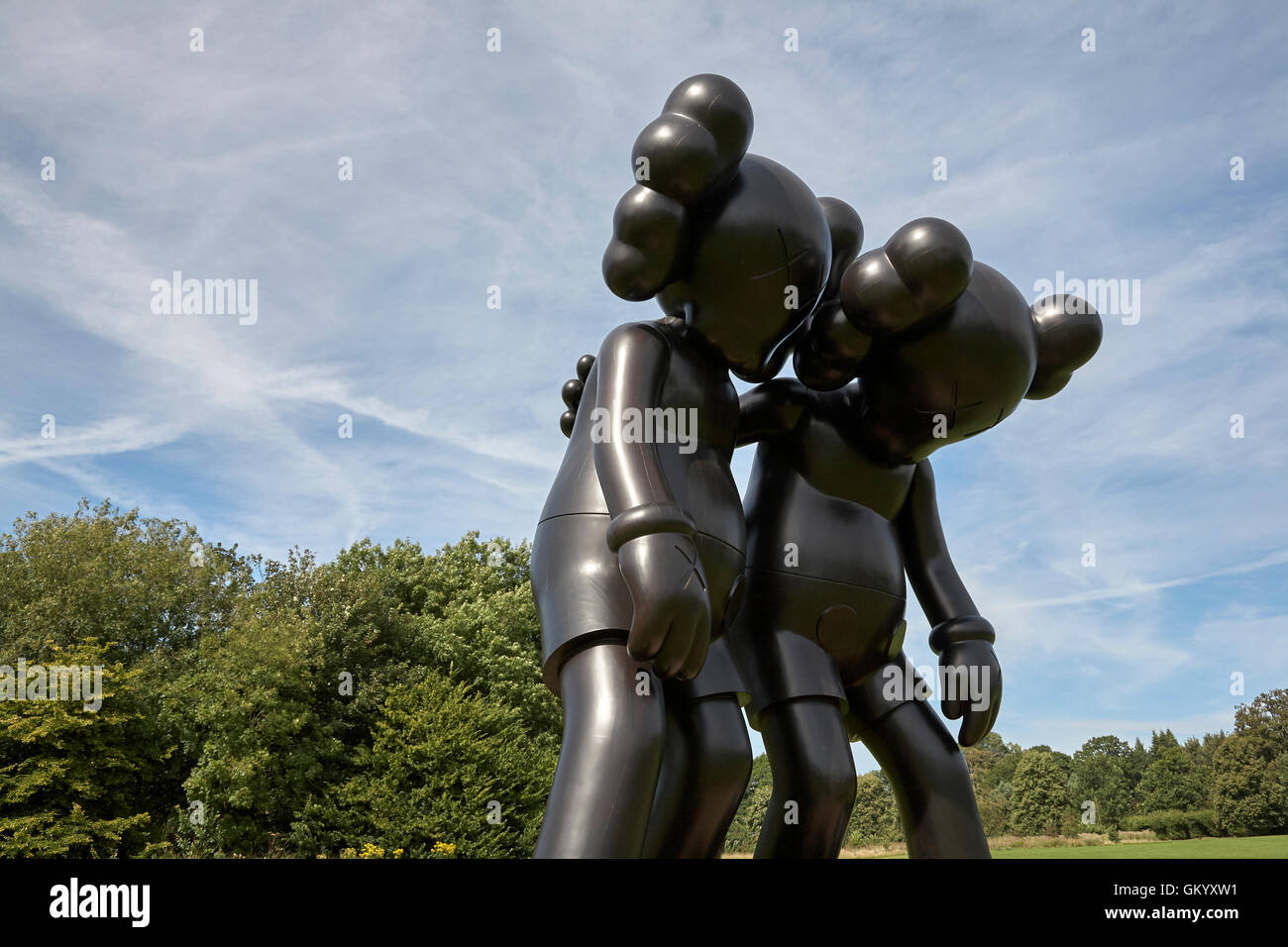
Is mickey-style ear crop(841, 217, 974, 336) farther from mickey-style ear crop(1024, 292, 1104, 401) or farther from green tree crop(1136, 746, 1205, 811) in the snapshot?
green tree crop(1136, 746, 1205, 811)

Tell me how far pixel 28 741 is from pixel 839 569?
2075 cm

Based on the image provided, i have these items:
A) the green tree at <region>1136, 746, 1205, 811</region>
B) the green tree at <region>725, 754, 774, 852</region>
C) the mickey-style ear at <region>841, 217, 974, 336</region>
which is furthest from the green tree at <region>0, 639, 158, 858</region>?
the green tree at <region>1136, 746, 1205, 811</region>

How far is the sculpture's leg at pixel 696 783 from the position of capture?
322 cm

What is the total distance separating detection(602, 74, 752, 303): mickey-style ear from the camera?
321cm

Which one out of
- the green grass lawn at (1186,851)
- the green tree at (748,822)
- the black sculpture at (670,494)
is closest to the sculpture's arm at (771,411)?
the black sculpture at (670,494)

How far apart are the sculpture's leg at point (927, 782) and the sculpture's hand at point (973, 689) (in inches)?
3.2

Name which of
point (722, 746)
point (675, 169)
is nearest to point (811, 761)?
point (722, 746)

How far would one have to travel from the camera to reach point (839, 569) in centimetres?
366

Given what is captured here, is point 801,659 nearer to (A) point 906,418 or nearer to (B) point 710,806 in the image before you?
(B) point 710,806

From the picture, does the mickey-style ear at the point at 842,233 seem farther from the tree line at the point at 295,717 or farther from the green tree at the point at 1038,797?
the green tree at the point at 1038,797

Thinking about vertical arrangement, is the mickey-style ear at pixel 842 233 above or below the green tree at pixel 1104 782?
above

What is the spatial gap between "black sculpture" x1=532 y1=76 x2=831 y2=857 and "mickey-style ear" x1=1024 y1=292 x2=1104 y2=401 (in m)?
1.02

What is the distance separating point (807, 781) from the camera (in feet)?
11.2

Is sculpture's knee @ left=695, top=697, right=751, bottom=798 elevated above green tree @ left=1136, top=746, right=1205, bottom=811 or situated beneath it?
elevated above
